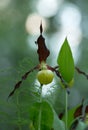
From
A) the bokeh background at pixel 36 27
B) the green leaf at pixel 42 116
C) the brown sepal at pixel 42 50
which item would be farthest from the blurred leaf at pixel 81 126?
the bokeh background at pixel 36 27

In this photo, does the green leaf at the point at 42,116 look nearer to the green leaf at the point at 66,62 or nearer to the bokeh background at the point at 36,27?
the green leaf at the point at 66,62

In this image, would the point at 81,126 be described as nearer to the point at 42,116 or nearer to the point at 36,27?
the point at 42,116

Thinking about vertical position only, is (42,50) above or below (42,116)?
above

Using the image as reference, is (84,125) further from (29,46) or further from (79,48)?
(29,46)

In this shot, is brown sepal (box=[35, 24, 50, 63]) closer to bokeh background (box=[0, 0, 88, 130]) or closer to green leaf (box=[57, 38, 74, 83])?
green leaf (box=[57, 38, 74, 83])

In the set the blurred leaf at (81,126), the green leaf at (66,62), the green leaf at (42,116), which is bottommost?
the blurred leaf at (81,126)

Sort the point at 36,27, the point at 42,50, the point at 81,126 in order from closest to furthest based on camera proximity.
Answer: the point at 81,126
the point at 42,50
the point at 36,27

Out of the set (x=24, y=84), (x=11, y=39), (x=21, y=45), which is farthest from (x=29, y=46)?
(x=24, y=84)

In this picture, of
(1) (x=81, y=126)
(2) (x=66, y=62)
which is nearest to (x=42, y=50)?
(2) (x=66, y=62)
